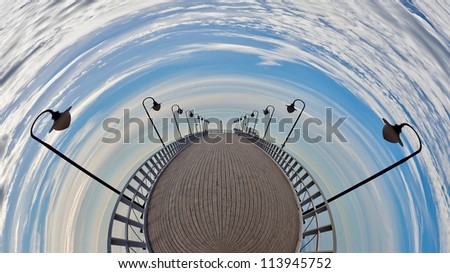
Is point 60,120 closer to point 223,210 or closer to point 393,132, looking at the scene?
point 223,210

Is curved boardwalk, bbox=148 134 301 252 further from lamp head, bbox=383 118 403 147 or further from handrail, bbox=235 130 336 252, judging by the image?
lamp head, bbox=383 118 403 147

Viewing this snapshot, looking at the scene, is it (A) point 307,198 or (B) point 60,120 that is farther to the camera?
(A) point 307,198

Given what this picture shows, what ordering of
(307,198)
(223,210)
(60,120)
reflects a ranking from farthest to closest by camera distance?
(307,198)
(223,210)
(60,120)

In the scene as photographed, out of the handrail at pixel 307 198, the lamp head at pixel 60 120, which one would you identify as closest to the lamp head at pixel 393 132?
the handrail at pixel 307 198

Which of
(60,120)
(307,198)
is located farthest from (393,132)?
(60,120)

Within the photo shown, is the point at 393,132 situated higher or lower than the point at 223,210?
higher

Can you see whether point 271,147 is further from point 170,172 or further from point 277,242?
point 277,242

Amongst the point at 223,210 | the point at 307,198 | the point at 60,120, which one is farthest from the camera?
the point at 307,198

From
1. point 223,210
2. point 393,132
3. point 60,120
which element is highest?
point 60,120

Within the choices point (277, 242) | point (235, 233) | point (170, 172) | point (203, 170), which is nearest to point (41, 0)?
point (170, 172)

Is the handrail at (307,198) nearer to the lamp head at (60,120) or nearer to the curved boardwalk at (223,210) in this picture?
the curved boardwalk at (223,210)
